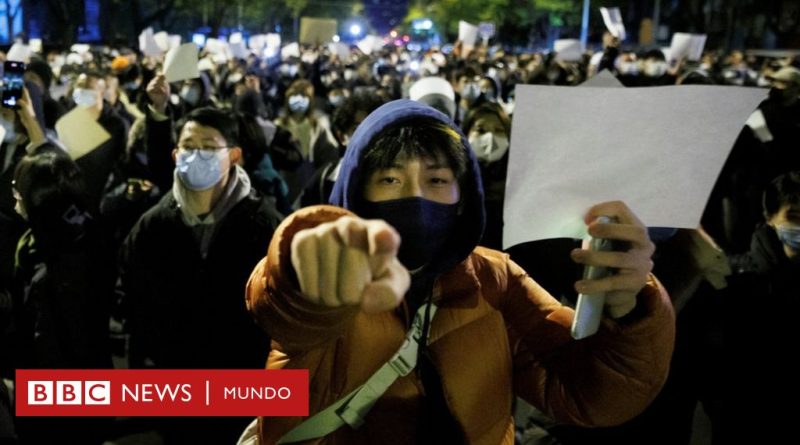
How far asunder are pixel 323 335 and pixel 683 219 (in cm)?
70

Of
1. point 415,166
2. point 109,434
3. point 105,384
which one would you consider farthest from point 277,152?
point 415,166

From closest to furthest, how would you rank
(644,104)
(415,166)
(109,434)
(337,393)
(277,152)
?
1. (644,104)
2. (337,393)
3. (415,166)
4. (109,434)
5. (277,152)

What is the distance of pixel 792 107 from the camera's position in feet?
22.0

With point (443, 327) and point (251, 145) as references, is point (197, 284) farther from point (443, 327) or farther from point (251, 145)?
point (251, 145)

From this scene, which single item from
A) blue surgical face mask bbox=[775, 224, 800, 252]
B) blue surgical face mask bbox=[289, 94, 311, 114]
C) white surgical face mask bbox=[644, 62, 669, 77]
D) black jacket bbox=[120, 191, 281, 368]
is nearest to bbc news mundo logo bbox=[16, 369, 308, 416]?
black jacket bbox=[120, 191, 281, 368]

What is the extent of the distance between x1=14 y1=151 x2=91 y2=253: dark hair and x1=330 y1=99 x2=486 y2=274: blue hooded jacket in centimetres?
211

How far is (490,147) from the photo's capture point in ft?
15.6

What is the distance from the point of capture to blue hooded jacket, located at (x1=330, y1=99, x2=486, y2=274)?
1.75 metres

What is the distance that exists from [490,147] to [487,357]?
10.4ft

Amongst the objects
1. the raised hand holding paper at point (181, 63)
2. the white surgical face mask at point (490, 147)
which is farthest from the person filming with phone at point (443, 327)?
the raised hand holding paper at point (181, 63)

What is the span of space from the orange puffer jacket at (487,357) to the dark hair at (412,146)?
0.85 ft

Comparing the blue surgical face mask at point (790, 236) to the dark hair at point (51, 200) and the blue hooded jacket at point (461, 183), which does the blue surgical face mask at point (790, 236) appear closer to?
the blue hooded jacket at point (461, 183)

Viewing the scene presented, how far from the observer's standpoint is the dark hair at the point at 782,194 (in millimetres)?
3160

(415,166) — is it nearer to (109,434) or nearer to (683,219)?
(683,219)
